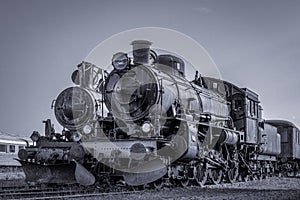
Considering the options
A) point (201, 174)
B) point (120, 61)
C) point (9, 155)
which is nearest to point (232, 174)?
point (201, 174)

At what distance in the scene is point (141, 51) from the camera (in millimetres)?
15328

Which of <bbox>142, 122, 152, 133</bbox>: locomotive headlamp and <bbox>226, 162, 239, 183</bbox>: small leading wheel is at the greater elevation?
<bbox>142, 122, 152, 133</bbox>: locomotive headlamp

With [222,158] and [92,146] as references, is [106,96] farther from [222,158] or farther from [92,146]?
[222,158]

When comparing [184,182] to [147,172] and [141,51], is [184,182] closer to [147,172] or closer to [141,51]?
[147,172]

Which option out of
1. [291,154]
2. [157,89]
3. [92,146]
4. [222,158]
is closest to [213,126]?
[222,158]

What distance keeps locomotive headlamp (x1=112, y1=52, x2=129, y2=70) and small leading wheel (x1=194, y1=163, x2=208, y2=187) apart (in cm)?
460

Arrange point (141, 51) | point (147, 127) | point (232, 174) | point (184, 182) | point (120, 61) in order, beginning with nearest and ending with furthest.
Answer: point (147, 127), point (120, 61), point (141, 51), point (184, 182), point (232, 174)

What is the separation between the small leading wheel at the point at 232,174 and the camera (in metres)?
20.5

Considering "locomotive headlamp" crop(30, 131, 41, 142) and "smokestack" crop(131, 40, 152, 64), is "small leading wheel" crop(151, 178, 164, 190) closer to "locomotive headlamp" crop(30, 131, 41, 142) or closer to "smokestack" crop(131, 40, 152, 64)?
"smokestack" crop(131, 40, 152, 64)

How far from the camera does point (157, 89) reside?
1467 centimetres

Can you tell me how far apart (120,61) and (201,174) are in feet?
17.7

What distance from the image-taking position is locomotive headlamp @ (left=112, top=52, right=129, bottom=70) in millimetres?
15033

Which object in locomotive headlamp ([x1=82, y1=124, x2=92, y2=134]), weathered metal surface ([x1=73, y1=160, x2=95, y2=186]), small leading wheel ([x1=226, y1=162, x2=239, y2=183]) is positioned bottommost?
small leading wheel ([x1=226, y1=162, x2=239, y2=183])

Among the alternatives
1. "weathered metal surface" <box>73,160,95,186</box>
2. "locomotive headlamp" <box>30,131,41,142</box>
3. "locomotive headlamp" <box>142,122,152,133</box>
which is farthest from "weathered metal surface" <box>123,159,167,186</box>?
"locomotive headlamp" <box>30,131,41,142</box>
